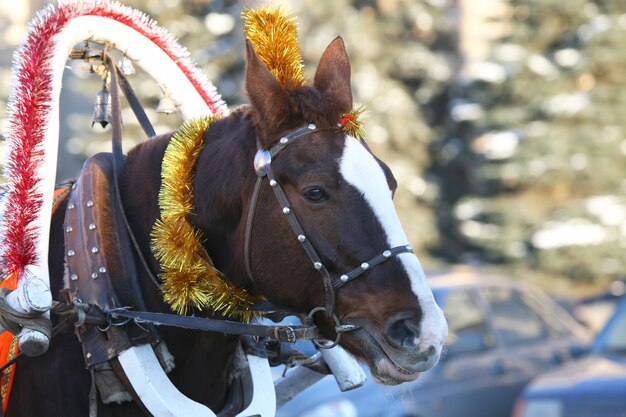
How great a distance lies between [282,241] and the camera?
3.16 m

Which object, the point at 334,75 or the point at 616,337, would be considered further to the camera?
the point at 616,337

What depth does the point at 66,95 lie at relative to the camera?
17.7 meters

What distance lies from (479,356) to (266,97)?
593 centimetres

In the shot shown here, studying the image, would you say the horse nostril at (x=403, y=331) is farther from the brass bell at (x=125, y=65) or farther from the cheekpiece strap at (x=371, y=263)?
the brass bell at (x=125, y=65)

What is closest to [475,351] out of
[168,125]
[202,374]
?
→ [202,374]

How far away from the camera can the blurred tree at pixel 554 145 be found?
19.0m

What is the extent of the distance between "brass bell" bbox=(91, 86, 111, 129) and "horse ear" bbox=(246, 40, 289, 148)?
0.83 metres

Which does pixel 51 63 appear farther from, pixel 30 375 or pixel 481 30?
pixel 481 30

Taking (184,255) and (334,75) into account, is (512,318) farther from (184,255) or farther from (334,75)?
(184,255)

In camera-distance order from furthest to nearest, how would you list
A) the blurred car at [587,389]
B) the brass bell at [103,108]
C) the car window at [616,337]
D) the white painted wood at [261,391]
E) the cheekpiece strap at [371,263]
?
the car window at [616,337]
the blurred car at [587,389]
the brass bell at [103,108]
the white painted wood at [261,391]
the cheekpiece strap at [371,263]

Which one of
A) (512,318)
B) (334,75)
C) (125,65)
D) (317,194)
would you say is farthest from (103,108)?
(512,318)

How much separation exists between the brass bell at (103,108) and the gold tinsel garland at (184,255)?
1.85ft

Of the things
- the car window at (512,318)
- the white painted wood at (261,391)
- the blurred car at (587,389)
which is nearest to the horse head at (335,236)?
the white painted wood at (261,391)

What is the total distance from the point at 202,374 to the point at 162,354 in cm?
16
